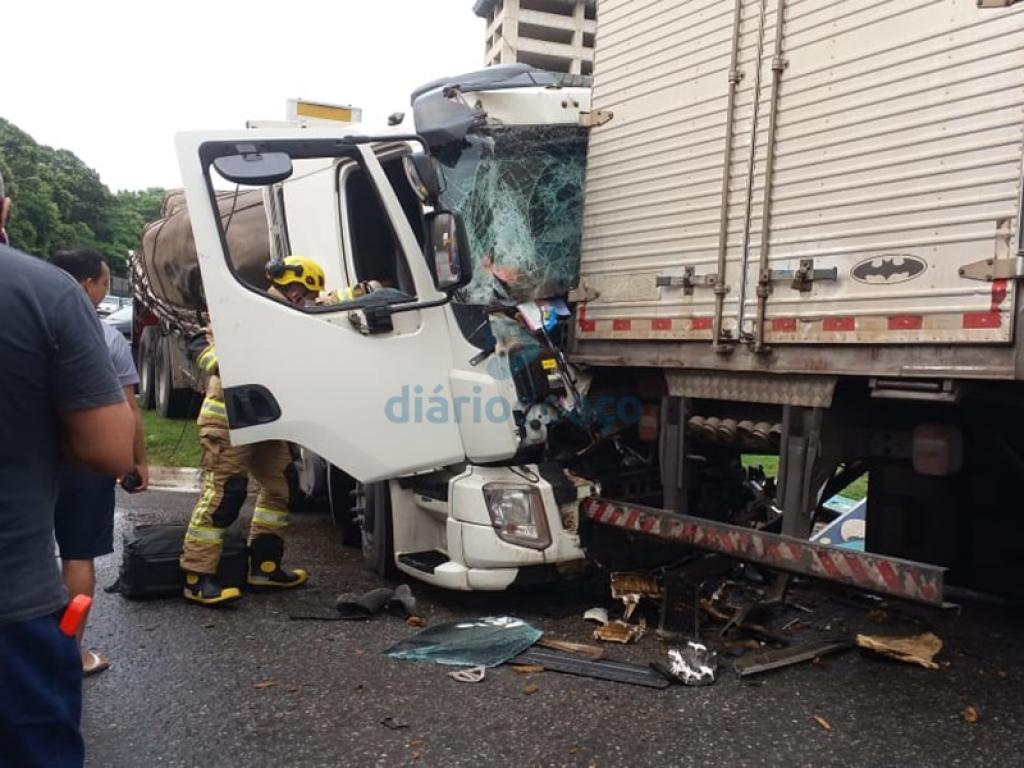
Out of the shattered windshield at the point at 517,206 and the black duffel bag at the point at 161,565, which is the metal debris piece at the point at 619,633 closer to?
the shattered windshield at the point at 517,206

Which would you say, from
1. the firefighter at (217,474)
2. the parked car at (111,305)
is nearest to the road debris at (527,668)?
Result: the firefighter at (217,474)

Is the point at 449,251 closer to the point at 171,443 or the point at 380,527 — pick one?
the point at 380,527

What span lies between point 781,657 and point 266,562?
2.55 metres

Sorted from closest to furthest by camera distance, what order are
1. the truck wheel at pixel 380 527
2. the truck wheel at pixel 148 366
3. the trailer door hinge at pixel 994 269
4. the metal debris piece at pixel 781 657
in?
1. the trailer door hinge at pixel 994 269
2. the metal debris piece at pixel 781 657
3. the truck wheel at pixel 380 527
4. the truck wheel at pixel 148 366

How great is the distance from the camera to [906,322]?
3066mm

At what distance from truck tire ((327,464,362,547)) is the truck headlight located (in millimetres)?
1639

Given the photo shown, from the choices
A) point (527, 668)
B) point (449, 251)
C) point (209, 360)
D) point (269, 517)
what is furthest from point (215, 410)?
point (527, 668)

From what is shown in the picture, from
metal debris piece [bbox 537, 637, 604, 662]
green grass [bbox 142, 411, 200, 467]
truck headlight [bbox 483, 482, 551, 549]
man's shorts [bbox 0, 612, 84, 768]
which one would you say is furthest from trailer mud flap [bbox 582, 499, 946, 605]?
green grass [bbox 142, 411, 200, 467]

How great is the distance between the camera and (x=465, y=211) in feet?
14.3

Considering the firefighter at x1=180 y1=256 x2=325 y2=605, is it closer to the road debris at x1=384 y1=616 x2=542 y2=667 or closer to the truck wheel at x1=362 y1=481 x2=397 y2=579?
the truck wheel at x1=362 y1=481 x2=397 y2=579

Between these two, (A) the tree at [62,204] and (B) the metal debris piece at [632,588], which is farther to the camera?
(A) the tree at [62,204]

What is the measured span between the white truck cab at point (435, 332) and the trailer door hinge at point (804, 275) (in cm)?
121

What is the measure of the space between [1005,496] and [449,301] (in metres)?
2.87

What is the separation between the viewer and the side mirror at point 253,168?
3.78 metres
